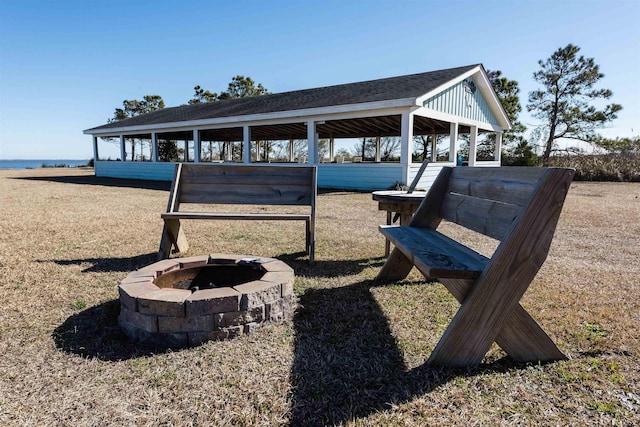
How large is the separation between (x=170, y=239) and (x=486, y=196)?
9.86ft

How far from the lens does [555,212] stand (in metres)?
1.73

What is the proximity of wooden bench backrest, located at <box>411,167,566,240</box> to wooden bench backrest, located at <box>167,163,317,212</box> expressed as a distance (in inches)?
52.9

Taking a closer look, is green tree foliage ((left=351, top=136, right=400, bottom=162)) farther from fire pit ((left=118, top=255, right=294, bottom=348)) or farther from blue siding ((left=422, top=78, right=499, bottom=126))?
fire pit ((left=118, top=255, right=294, bottom=348))

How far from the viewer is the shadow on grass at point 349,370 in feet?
5.13

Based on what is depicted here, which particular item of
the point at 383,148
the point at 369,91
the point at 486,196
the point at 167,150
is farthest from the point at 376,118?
the point at 167,150

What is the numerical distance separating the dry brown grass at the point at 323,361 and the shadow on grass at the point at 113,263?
1.2 inches

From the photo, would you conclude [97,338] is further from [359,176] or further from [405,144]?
[359,176]

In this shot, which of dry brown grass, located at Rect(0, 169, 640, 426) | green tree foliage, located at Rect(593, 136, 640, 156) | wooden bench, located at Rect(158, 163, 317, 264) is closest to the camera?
dry brown grass, located at Rect(0, 169, 640, 426)

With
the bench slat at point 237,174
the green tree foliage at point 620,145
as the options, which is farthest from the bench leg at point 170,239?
the green tree foliage at point 620,145

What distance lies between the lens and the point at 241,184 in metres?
3.82

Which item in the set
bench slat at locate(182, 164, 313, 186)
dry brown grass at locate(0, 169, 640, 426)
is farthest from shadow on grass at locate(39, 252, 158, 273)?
bench slat at locate(182, 164, 313, 186)

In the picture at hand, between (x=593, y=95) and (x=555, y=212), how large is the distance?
84.9 feet

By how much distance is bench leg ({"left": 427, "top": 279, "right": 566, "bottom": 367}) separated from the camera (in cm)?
182

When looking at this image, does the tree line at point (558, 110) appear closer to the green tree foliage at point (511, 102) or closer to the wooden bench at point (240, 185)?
the green tree foliage at point (511, 102)
